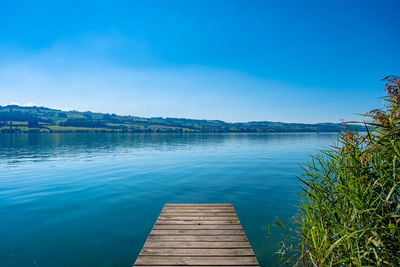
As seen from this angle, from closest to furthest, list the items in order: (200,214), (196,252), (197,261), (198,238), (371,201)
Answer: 1. (371,201)
2. (197,261)
3. (196,252)
4. (198,238)
5. (200,214)

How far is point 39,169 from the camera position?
21.7 m

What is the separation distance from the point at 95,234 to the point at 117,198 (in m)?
4.55

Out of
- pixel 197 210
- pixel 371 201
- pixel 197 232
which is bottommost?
pixel 197 210

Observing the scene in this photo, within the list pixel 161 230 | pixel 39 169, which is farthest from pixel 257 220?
pixel 39 169

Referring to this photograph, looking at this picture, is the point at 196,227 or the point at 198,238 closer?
the point at 198,238

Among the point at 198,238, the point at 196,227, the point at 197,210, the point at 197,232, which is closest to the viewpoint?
the point at 198,238

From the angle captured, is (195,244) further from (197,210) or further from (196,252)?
(197,210)

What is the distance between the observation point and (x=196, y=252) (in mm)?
5281

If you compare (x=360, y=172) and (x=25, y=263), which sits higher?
(x=360, y=172)

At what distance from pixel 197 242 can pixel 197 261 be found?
89 centimetres

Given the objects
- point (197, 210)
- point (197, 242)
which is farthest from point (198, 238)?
point (197, 210)

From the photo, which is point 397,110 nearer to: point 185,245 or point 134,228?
point 185,245

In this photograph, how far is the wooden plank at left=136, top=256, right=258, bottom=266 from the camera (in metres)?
4.79

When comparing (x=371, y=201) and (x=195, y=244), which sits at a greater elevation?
(x=371, y=201)
